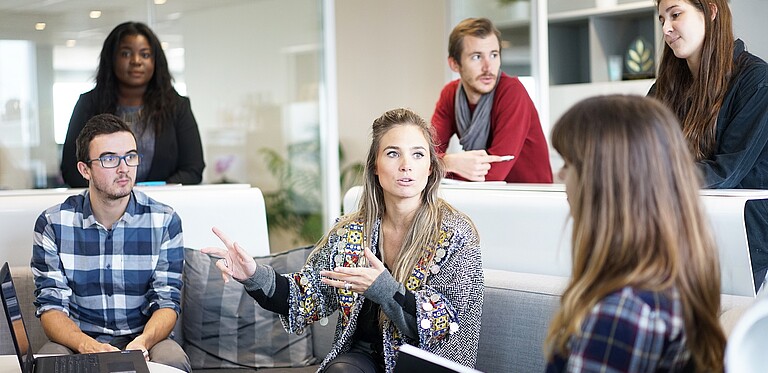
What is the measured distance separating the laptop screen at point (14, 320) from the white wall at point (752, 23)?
11.8 feet

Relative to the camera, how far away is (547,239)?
98.7 inches

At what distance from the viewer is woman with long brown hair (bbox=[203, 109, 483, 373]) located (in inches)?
85.9

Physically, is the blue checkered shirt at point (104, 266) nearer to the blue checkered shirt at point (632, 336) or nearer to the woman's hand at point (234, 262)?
the woman's hand at point (234, 262)

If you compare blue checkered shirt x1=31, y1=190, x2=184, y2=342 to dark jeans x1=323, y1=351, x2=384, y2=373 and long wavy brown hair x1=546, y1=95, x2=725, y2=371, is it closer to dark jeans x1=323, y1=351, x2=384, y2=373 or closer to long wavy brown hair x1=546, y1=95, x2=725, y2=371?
dark jeans x1=323, y1=351, x2=384, y2=373

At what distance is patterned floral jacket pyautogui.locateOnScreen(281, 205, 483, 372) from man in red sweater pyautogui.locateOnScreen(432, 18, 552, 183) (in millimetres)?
677

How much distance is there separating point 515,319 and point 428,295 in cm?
30

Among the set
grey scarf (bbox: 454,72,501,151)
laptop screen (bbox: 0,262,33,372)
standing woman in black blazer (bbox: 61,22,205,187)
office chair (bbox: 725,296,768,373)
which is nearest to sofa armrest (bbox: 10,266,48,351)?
laptop screen (bbox: 0,262,33,372)

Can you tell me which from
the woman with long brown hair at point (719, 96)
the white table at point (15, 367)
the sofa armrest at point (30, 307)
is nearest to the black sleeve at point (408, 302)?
the white table at point (15, 367)

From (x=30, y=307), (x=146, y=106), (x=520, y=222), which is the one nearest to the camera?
(x=520, y=222)

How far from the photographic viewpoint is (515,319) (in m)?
2.38

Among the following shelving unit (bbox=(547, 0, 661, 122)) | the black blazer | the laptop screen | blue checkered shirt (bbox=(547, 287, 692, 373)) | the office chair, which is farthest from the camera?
shelving unit (bbox=(547, 0, 661, 122))

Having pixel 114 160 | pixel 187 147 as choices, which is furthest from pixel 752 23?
pixel 114 160

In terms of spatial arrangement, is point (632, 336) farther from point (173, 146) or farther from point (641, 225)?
point (173, 146)

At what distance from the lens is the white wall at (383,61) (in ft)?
19.7
